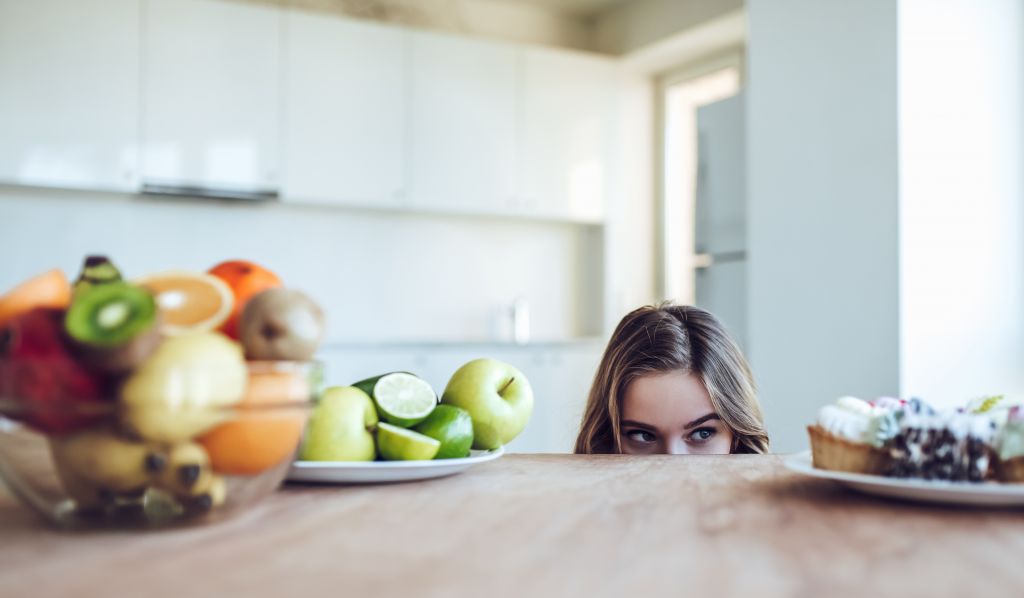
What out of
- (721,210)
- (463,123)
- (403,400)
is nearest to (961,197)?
(721,210)

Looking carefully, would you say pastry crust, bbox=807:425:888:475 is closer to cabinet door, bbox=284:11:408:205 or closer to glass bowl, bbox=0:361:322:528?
glass bowl, bbox=0:361:322:528

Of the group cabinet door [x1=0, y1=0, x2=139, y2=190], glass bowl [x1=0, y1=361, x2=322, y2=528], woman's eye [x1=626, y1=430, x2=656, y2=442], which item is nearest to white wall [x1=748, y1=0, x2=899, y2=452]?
woman's eye [x1=626, y1=430, x2=656, y2=442]

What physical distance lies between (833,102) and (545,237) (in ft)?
7.13

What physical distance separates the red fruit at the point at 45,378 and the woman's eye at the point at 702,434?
1206 mm

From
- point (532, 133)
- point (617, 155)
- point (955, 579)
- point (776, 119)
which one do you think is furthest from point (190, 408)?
point (617, 155)

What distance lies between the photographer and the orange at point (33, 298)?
636mm

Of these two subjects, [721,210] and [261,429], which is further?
[721,210]

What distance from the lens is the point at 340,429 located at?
0.88m

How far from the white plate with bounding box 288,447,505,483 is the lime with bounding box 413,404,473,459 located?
2 cm

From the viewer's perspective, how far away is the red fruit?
59cm

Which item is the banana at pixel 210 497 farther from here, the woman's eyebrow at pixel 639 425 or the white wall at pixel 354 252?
the white wall at pixel 354 252

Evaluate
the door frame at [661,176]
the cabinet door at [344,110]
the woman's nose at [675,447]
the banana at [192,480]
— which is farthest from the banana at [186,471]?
the door frame at [661,176]

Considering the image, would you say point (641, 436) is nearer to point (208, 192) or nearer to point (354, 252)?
point (208, 192)

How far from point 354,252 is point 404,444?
3.75 metres
